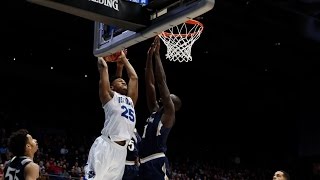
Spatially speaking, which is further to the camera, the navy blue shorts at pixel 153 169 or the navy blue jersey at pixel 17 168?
the navy blue shorts at pixel 153 169

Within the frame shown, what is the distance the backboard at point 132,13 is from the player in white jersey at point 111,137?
16.0 inches

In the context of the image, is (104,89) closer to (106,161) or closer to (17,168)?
(106,161)

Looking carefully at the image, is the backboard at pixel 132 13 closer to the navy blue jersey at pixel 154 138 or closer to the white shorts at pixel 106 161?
the navy blue jersey at pixel 154 138

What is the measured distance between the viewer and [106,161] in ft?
15.4

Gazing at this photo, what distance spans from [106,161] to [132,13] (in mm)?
1283

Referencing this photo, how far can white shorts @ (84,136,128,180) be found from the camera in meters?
4.67

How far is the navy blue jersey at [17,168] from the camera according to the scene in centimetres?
438

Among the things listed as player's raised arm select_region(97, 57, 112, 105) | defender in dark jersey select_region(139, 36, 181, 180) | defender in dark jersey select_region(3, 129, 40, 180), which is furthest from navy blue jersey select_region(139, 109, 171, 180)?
defender in dark jersey select_region(3, 129, 40, 180)

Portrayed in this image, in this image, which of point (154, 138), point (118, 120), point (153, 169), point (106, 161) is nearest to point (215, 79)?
point (154, 138)

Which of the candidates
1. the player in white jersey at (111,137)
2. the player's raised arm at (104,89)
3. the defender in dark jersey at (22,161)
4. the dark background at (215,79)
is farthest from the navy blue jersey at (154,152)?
the dark background at (215,79)

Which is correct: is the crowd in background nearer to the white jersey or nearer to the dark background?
the dark background

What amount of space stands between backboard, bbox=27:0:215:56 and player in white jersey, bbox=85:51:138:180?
41 cm

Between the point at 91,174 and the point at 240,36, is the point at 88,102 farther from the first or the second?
the point at 91,174

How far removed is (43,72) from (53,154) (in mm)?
3716
